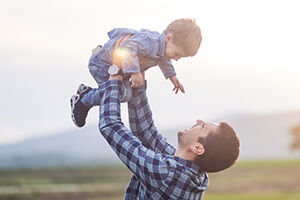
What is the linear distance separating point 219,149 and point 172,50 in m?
0.61

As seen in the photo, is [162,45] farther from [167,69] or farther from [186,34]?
[167,69]

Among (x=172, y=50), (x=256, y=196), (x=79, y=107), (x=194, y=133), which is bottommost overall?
(x=256, y=196)

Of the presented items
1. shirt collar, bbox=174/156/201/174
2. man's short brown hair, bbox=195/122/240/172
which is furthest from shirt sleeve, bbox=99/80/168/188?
man's short brown hair, bbox=195/122/240/172

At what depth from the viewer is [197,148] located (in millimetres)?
2682

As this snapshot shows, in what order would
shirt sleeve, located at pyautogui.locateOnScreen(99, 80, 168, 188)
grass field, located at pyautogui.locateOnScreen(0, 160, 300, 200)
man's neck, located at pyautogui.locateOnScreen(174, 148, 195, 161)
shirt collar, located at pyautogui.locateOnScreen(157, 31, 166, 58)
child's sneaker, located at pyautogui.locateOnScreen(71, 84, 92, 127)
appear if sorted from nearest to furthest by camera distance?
shirt sleeve, located at pyautogui.locateOnScreen(99, 80, 168, 188) → man's neck, located at pyautogui.locateOnScreen(174, 148, 195, 161) → shirt collar, located at pyautogui.locateOnScreen(157, 31, 166, 58) → child's sneaker, located at pyautogui.locateOnScreen(71, 84, 92, 127) → grass field, located at pyautogui.locateOnScreen(0, 160, 300, 200)

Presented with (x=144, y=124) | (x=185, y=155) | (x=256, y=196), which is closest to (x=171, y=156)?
(x=185, y=155)

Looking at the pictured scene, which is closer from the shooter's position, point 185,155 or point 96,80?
point 185,155

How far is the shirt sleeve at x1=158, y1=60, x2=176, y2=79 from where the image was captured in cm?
306

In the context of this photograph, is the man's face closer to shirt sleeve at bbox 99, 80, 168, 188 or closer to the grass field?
shirt sleeve at bbox 99, 80, 168, 188

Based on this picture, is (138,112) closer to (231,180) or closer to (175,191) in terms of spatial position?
(175,191)

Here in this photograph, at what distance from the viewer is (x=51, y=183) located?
27812mm

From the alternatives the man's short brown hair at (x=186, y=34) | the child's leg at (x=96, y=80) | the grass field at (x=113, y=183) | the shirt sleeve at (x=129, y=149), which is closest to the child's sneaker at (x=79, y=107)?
the child's leg at (x=96, y=80)

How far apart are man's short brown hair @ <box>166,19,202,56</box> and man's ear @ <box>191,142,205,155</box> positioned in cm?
52

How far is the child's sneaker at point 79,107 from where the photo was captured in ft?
9.69
